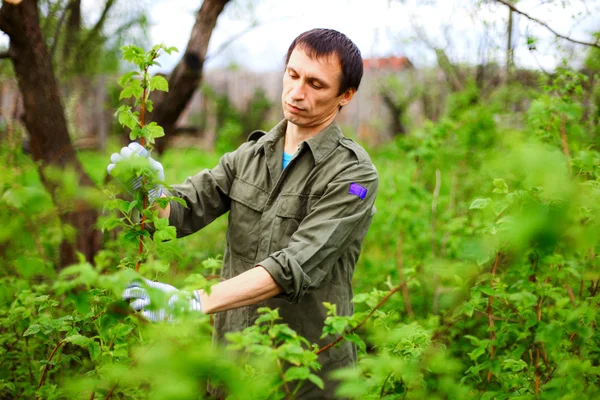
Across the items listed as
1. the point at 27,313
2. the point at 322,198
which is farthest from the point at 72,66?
the point at 322,198

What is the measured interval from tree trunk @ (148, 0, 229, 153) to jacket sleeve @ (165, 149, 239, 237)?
4.50ft

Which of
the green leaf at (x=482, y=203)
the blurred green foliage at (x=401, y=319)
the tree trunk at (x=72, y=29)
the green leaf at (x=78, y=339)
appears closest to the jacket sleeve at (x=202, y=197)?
the blurred green foliage at (x=401, y=319)

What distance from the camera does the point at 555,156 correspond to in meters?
1.09

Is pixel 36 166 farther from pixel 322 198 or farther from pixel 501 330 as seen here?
pixel 501 330

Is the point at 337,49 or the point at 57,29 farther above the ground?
the point at 57,29

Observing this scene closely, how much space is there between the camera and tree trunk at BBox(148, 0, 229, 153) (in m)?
3.57

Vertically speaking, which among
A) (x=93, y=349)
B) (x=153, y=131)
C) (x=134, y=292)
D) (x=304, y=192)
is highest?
(x=153, y=131)

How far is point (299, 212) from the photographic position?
2199 millimetres

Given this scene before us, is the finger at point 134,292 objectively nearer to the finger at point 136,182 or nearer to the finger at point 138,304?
the finger at point 138,304

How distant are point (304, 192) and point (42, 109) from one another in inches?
83.5

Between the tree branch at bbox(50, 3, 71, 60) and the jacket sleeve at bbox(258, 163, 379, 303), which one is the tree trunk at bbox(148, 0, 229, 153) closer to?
the tree branch at bbox(50, 3, 71, 60)

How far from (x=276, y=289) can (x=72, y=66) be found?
3.58 metres

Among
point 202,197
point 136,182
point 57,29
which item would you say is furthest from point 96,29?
point 136,182

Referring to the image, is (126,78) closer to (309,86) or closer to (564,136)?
(309,86)
